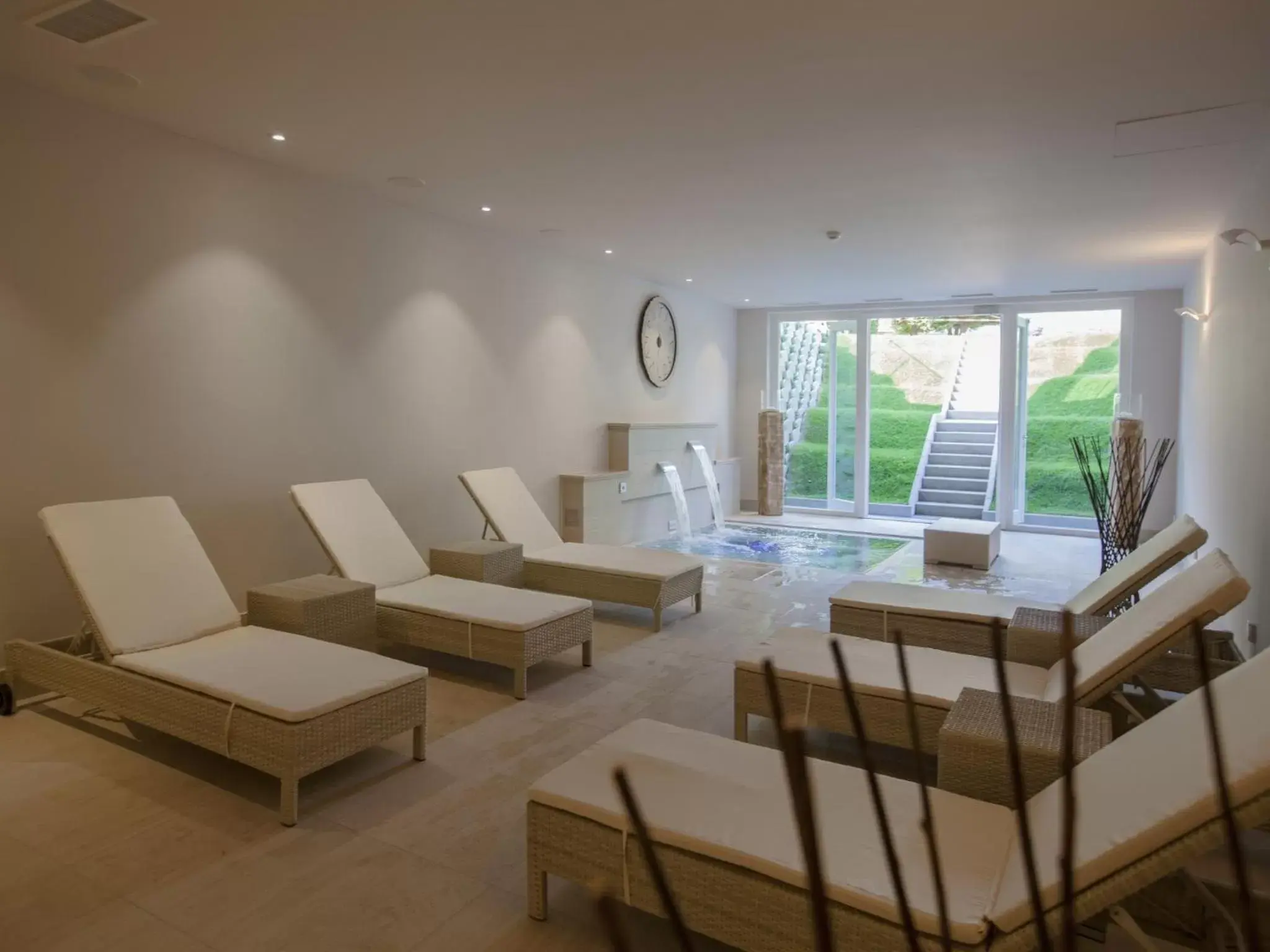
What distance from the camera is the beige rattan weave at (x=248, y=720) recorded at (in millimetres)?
2562

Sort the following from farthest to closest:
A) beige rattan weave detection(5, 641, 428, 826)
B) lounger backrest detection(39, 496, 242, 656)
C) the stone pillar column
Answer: the stone pillar column
lounger backrest detection(39, 496, 242, 656)
beige rattan weave detection(5, 641, 428, 826)

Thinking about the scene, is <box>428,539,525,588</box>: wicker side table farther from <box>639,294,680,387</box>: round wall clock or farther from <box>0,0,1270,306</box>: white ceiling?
<box>639,294,680,387</box>: round wall clock

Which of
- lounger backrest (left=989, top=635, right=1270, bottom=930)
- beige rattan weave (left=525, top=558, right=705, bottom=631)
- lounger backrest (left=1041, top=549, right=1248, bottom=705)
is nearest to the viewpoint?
lounger backrest (left=989, top=635, right=1270, bottom=930)

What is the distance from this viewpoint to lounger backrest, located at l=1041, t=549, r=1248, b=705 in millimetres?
2354

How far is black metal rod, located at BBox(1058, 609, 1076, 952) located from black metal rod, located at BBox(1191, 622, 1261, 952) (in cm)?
11

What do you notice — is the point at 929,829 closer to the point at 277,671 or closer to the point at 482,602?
the point at 277,671

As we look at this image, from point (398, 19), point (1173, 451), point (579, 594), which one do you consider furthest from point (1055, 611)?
point (1173, 451)

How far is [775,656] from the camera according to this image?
10.7ft

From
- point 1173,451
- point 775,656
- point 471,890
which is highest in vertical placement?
point 1173,451

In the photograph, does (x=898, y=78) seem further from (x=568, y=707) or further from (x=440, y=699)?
(x=440, y=699)

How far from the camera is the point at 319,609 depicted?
367cm

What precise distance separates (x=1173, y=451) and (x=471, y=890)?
886cm

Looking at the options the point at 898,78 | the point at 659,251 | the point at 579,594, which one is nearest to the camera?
the point at 898,78

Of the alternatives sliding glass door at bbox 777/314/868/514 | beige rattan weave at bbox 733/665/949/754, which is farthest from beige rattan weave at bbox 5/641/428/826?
sliding glass door at bbox 777/314/868/514
